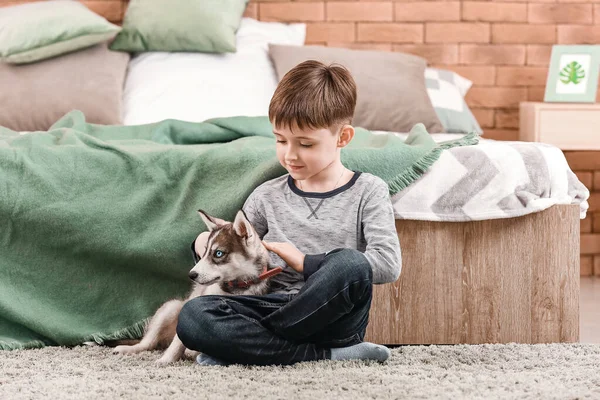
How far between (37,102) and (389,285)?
1.60 m

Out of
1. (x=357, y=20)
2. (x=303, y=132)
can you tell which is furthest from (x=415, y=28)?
(x=303, y=132)

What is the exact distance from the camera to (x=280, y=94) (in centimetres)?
162

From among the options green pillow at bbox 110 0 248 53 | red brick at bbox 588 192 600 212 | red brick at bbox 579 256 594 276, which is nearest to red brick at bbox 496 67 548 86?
red brick at bbox 588 192 600 212

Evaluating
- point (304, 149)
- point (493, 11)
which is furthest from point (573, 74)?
point (304, 149)

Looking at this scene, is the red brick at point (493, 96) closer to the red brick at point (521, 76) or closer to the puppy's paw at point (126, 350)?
the red brick at point (521, 76)

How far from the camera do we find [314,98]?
5.24 feet

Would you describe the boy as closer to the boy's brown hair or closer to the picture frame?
the boy's brown hair

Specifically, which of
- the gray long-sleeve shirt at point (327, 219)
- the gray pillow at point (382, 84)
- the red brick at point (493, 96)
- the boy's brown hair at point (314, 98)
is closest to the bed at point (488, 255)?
the gray long-sleeve shirt at point (327, 219)

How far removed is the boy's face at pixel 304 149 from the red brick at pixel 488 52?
7.32 feet

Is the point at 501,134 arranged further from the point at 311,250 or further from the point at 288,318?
the point at 288,318

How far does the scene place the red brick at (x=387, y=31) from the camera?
367cm

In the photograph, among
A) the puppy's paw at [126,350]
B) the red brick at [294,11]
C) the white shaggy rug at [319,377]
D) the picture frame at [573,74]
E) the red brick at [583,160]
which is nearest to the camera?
the white shaggy rug at [319,377]

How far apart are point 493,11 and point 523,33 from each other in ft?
0.56

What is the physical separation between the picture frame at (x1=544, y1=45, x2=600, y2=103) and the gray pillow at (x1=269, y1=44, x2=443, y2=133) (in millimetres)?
635
